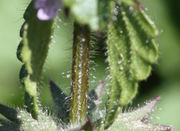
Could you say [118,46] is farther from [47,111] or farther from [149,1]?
[149,1]

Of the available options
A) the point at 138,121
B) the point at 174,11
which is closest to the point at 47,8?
the point at 138,121

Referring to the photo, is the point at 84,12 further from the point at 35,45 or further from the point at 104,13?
the point at 35,45

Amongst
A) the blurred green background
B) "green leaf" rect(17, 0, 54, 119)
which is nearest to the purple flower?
"green leaf" rect(17, 0, 54, 119)

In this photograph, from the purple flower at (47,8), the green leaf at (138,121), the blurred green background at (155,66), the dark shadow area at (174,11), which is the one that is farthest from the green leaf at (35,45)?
the dark shadow area at (174,11)

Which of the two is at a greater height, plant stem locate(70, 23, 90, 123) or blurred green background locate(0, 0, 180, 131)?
plant stem locate(70, 23, 90, 123)

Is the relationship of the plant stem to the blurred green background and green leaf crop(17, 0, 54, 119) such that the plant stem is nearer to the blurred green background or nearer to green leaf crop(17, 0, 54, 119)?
green leaf crop(17, 0, 54, 119)

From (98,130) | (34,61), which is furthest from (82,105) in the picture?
(34,61)
